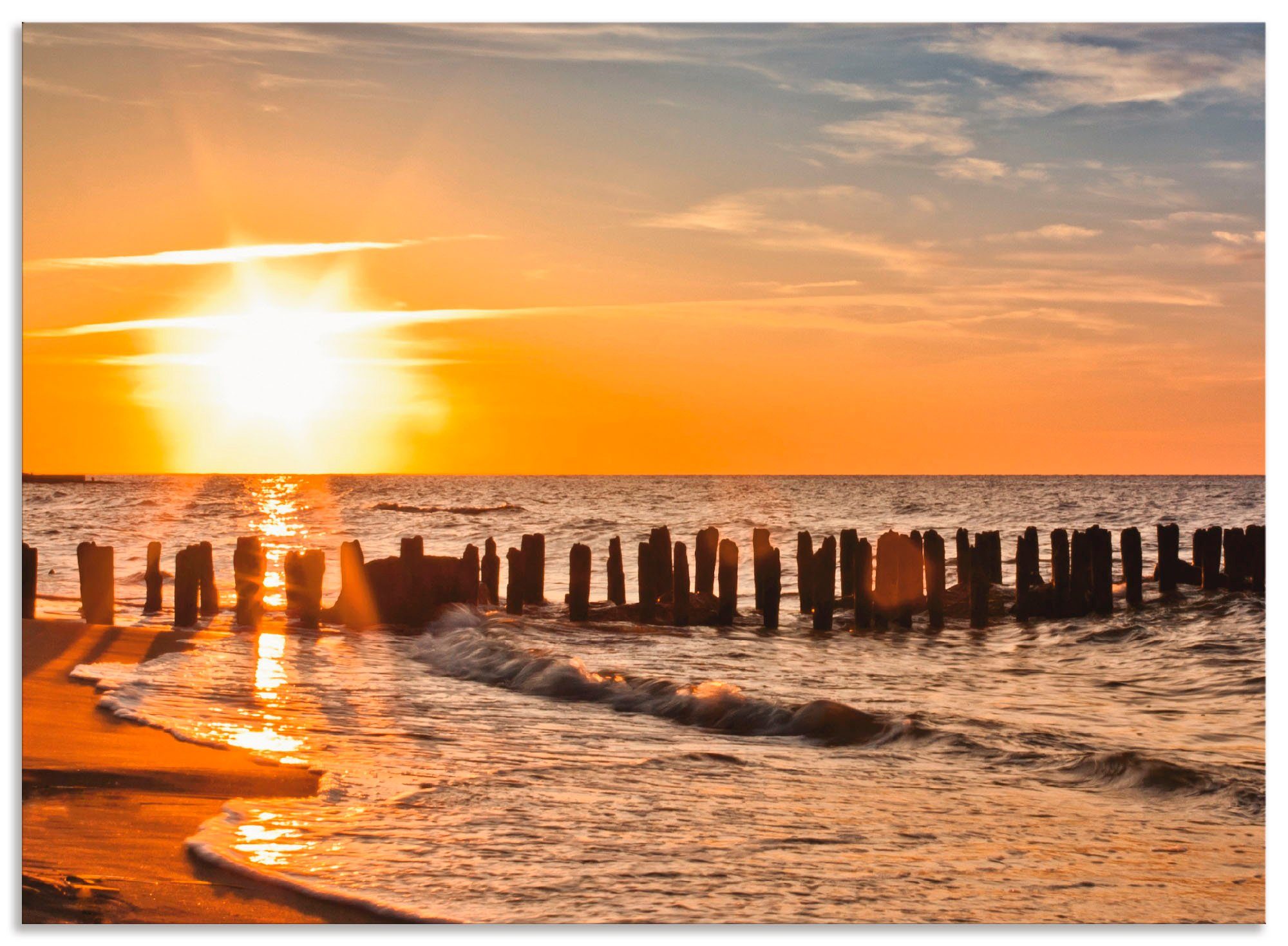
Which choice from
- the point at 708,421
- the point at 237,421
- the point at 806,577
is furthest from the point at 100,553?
the point at 806,577

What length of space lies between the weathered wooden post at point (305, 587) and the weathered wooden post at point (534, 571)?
3485 millimetres

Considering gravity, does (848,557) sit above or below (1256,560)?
above

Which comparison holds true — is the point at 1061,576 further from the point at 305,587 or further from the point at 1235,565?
the point at 305,587

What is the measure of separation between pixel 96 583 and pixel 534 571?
20.4 feet

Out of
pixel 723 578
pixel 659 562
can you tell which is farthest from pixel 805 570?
pixel 659 562

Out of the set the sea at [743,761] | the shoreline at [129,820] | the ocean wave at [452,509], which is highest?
the ocean wave at [452,509]

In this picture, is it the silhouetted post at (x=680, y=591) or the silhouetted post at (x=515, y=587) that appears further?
the silhouetted post at (x=515, y=587)

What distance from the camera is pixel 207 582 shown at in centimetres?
1562

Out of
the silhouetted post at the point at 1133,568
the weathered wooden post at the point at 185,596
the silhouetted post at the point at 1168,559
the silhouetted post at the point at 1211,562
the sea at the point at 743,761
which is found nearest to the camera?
the sea at the point at 743,761

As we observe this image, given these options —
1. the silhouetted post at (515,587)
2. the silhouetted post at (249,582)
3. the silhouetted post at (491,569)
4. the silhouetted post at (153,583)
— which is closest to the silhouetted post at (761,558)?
the silhouetted post at (515,587)

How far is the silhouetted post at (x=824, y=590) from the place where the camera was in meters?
16.3

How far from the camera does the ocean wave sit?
55.9 m

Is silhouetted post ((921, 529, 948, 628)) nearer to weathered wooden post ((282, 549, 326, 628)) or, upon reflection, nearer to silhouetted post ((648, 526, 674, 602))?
silhouetted post ((648, 526, 674, 602))

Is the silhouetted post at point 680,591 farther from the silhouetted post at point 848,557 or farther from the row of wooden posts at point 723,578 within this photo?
the silhouetted post at point 848,557
